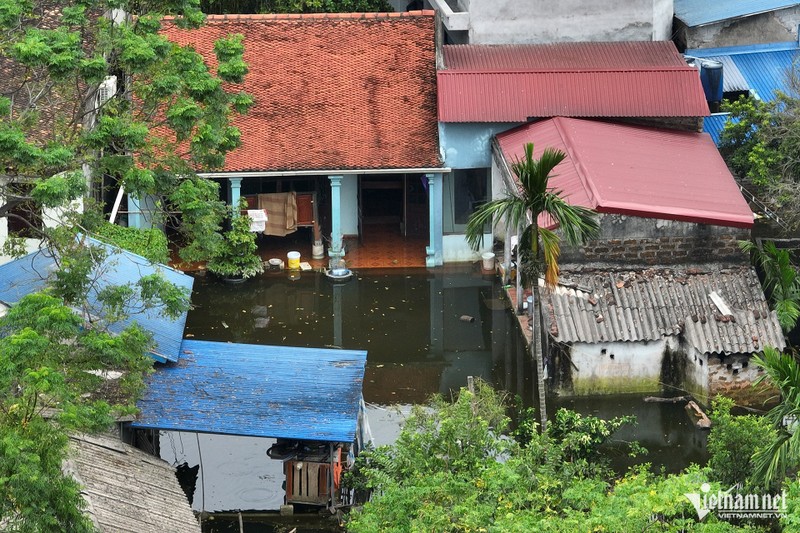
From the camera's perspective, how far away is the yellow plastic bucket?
2983cm

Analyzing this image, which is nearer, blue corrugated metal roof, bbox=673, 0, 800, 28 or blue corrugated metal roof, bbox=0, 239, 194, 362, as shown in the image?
blue corrugated metal roof, bbox=0, 239, 194, 362

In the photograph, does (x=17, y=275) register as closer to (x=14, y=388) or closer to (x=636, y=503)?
(x=14, y=388)

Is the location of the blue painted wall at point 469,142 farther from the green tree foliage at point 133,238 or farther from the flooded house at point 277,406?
the flooded house at point 277,406

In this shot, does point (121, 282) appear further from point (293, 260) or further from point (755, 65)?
point (755, 65)

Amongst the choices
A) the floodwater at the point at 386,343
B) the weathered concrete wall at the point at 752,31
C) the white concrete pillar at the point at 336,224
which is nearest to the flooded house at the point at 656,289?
the floodwater at the point at 386,343

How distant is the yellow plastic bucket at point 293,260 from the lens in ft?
97.9

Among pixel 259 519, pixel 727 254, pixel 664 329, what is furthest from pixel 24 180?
pixel 727 254

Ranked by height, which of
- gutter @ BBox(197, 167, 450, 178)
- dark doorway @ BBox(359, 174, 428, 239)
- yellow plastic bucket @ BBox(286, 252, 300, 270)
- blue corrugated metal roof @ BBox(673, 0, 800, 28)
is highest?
blue corrugated metal roof @ BBox(673, 0, 800, 28)

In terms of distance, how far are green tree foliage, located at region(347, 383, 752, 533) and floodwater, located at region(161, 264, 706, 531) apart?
280cm

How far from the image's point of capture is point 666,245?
2481 cm

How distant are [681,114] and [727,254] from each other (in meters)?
5.25

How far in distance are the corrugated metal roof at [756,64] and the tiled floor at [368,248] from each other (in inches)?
343

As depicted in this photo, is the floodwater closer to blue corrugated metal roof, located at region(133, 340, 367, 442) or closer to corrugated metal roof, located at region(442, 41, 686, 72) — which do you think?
blue corrugated metal roof, located at region(133, 340, 367, 442)

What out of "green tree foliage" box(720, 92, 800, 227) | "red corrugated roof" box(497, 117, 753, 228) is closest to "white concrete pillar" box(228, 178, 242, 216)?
"red corrugated roof" box(497, 117, 753, 228)
